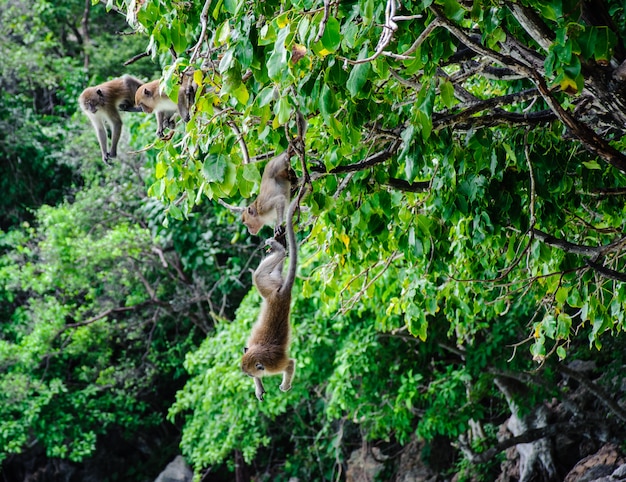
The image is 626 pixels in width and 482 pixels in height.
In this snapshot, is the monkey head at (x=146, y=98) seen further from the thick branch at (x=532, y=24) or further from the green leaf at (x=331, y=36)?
the thick branch at (x=532, y=24)

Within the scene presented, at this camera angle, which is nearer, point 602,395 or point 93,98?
point 93,98

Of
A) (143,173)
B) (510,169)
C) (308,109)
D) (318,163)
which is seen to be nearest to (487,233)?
(510,169)

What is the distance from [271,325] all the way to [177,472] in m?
9.84

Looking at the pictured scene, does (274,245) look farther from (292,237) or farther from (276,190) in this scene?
(292,237)

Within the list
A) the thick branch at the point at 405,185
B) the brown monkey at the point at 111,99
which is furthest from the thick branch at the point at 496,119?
the brown monkey at the point at 111,99

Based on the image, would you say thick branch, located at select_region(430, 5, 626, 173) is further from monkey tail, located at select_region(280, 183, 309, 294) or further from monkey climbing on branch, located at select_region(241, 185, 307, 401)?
monkey climbing on branch, located at select_region(241, 185, 307, 401)

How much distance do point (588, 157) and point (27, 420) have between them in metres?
9.23

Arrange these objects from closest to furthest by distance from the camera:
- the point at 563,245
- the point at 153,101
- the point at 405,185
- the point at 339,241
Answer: the point at 563,245, the point at 405,185, the point at 339,241, the point at 153,101

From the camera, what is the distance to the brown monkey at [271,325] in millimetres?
3926

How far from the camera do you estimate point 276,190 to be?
12.6 feet

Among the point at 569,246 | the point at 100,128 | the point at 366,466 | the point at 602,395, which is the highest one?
the point at 100,128

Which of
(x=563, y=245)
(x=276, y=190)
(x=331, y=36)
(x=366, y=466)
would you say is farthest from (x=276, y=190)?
(x=366, y=466)

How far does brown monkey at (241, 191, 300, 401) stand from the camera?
3926 millimetres

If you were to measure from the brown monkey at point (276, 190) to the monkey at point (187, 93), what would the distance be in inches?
18.9
